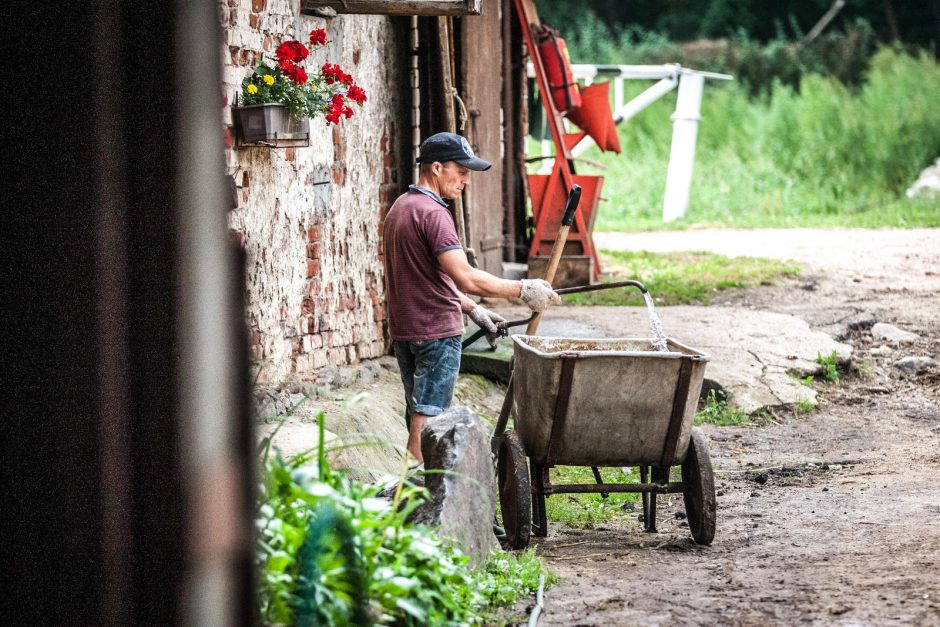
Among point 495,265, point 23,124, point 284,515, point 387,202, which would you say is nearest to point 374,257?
point 387,202

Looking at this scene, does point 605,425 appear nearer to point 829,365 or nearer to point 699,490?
point 699,490

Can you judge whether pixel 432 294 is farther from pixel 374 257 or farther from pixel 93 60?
pixel 93 60

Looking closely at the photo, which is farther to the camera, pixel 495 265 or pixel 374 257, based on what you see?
pixel 495 265

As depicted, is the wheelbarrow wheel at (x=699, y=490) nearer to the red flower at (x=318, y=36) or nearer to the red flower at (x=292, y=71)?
the red flower at (x=292, y=71)

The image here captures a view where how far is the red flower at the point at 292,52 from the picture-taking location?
5852 millimetres

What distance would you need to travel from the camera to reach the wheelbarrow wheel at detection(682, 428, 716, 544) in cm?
487

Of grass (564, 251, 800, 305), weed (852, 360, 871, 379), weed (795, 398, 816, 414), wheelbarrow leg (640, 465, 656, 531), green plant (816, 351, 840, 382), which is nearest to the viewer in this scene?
wheelbarrow leg (640, 465, 656, 531)

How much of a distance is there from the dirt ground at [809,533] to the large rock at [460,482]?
1.17 ft

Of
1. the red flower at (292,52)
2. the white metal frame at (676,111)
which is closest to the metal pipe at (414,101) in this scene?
the red flower at (292,52)

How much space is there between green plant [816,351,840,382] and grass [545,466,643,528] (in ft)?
8.98

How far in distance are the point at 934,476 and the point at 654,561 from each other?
2219 mm

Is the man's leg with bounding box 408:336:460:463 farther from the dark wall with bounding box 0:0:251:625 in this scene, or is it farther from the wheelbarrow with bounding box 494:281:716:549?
the dark wall with bounding box 0:0:251:625

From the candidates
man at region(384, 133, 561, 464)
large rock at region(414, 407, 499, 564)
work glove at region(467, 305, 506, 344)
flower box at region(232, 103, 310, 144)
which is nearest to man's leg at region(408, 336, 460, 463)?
man at region(384, 133, 561, 464)

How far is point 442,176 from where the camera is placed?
5.38 m
